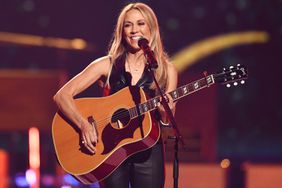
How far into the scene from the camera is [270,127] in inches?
299

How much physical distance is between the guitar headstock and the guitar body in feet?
1.62

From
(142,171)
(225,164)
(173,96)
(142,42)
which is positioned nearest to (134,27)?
(142,42)

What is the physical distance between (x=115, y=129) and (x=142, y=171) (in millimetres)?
333

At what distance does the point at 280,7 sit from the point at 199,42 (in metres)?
1.06

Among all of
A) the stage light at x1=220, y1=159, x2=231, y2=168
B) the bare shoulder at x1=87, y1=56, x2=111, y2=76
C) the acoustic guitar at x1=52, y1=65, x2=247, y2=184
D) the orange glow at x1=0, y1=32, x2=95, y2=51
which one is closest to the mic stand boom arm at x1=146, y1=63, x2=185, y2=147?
the acoustic guitar at x1=52, y1=65, x2=247, y2=184

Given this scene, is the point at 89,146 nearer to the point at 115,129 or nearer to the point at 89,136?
the point at 89,136

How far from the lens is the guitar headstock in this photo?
150 inches

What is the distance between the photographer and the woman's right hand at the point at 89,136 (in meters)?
3.84

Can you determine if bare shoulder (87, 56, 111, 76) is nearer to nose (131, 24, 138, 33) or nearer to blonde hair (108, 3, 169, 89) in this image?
blonde hair (108, 3, 169, 89)

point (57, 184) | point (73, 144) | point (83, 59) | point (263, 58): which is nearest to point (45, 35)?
point (83, 59)

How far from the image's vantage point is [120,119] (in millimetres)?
3887

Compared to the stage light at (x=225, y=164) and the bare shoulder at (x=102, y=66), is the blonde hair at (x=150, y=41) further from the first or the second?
the stage light at (x=225, y=164)

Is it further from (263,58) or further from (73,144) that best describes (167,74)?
(263,58)

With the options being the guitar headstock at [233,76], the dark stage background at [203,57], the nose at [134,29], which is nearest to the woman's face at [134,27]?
the nose at [134,29]
